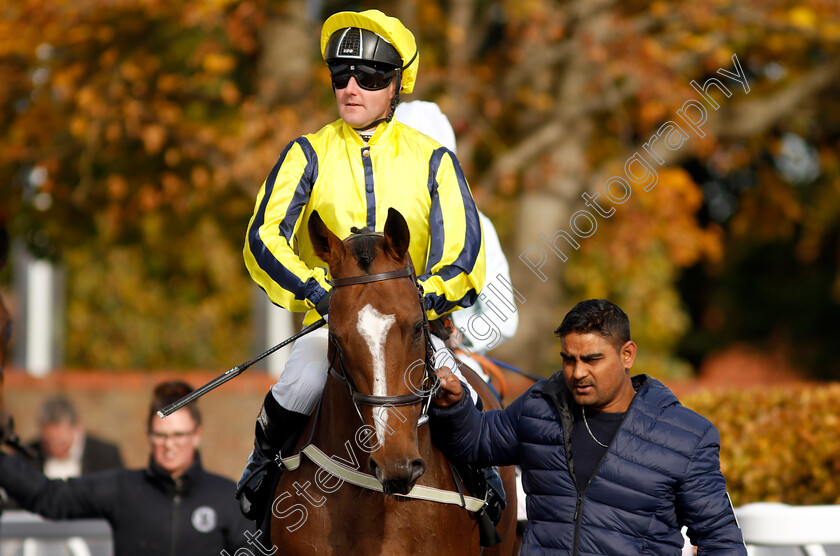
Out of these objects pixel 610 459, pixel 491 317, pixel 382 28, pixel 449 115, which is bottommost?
pixel 610 459

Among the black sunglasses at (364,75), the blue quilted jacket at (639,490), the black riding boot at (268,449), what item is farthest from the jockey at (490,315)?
the blue quilted jacket at (639,490)

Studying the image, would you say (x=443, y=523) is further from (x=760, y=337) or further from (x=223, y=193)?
(x=760, y=337)

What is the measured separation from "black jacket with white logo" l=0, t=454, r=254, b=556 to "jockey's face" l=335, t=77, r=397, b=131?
2.51 meters

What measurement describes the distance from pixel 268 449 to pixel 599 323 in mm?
1340

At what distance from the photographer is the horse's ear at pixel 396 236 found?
A: 3.40 meters

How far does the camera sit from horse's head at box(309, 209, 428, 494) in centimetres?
317

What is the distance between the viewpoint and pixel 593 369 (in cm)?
352

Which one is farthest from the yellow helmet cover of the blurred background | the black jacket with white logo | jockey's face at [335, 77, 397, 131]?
the blurred background

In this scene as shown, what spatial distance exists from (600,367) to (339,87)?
4.81ft

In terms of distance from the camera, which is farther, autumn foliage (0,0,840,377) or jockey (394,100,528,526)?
autumn foliage (0,0,840,377)

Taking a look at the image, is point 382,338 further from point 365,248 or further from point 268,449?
point 268,449

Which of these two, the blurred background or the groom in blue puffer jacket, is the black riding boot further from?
the blurred background

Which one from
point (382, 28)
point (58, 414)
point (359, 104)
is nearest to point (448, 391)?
point (359, 104)

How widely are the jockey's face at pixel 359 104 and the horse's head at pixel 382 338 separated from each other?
73cm
